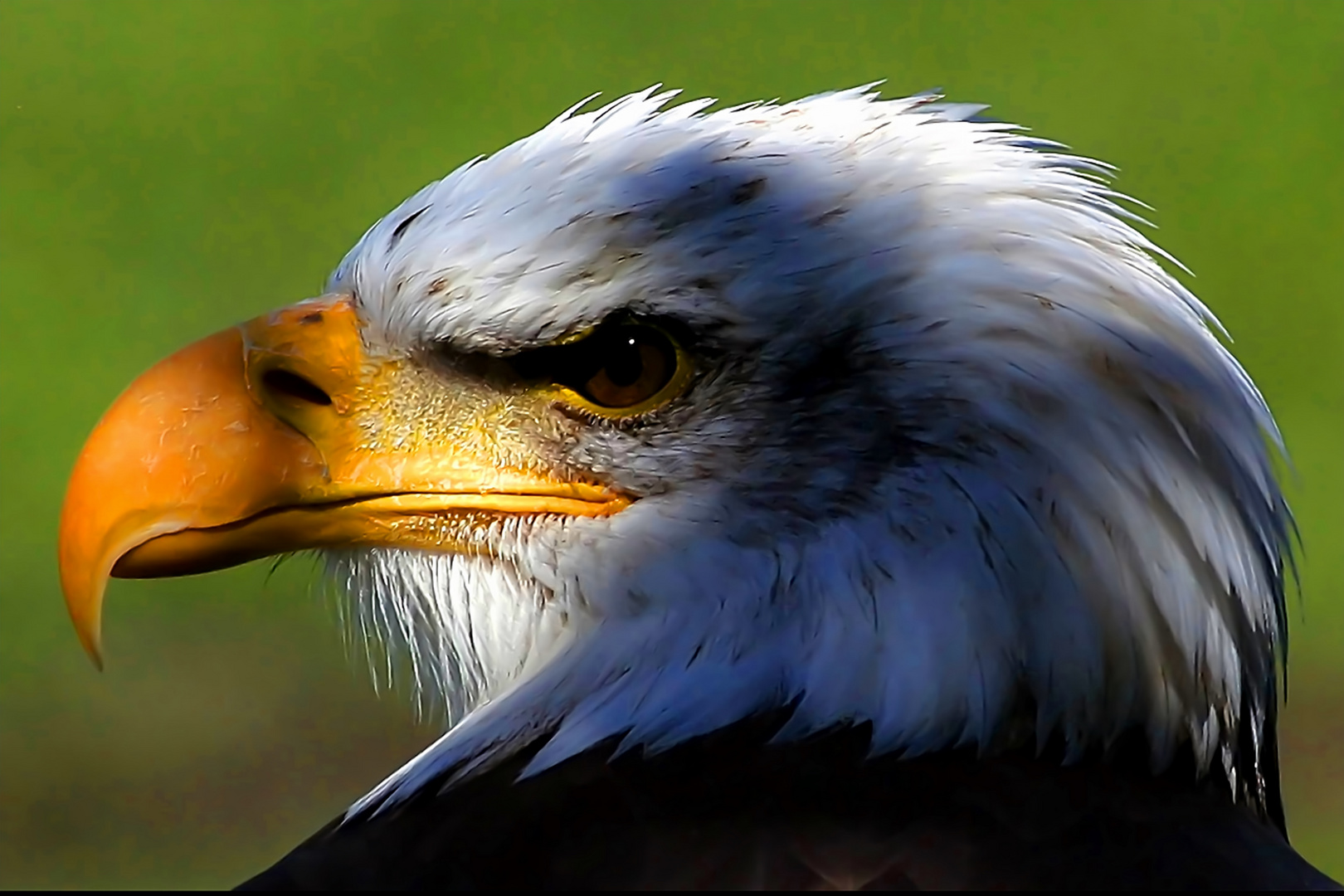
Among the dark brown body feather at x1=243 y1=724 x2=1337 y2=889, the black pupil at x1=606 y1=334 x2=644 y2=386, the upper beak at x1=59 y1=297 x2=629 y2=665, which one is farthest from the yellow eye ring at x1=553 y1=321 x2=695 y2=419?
the dark brown body feather at x1=243 y1=724 x2=1337 y2=889

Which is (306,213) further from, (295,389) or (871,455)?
(871,455)

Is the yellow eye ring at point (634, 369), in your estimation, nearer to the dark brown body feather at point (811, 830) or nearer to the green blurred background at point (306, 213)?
the dark brown body feather at point (811, 830)

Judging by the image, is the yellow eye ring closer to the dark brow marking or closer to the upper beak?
the upper beak

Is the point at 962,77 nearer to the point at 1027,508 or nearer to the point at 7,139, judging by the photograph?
the point at 7,139

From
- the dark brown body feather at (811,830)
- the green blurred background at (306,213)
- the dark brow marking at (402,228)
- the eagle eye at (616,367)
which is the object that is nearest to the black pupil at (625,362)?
the eagle eye at (616,367)

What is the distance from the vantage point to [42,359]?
31.4 ft

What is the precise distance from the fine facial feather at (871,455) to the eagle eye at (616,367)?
0.10 ft

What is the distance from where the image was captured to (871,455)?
9.41ft

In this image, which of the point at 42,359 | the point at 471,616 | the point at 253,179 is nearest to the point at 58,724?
the point at 42,359

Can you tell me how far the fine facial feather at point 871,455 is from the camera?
282 cm

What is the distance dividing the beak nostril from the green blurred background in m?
3.96

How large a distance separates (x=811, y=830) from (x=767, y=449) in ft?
1.97

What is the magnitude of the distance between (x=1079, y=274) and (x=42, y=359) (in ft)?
24.7

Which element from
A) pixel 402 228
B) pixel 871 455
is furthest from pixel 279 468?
pixel 871 455
